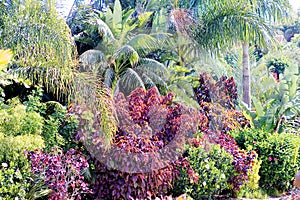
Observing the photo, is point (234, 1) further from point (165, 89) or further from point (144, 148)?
point (144, 148)

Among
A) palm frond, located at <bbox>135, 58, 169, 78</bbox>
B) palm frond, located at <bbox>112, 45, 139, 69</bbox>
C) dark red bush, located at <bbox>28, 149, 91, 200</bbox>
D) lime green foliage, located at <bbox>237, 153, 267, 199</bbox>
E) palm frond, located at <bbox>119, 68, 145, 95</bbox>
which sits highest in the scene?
palm frond, located at <bbox>112, 45, 139, 69</bbox>

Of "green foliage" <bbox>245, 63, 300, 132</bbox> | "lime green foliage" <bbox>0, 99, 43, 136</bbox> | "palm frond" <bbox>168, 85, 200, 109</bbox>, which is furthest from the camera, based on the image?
"green foliage" <bbox>245, 63, 300, 132</bbox>

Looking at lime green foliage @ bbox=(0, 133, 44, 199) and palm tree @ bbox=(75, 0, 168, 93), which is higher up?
palm tree @ bbox=(75, 0, 168, 93)

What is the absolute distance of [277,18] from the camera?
10.7 metres

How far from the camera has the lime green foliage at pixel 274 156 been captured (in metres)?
7.12

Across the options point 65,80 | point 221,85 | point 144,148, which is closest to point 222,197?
point 144,148

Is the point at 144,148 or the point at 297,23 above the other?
the point at 297,23

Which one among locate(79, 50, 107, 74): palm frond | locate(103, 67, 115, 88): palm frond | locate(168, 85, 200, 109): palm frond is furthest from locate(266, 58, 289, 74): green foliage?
locate(79, 50, 107, 74): palm frond

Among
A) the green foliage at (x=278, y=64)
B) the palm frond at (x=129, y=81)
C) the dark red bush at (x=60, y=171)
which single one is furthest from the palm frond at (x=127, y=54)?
the green foliage at (x=278, y=64)

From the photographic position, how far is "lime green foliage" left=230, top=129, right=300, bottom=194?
7.12 m

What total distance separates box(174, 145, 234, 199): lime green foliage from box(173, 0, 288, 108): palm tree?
413 cm

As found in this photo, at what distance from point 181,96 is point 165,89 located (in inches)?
52.2

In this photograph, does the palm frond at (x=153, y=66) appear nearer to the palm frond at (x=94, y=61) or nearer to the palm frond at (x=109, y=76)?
the palm frond at (x=109, y=76)

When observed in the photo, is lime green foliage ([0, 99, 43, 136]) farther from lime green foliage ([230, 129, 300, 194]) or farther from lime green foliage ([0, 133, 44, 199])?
lime green foliage ([230, 129, 300, 194])
